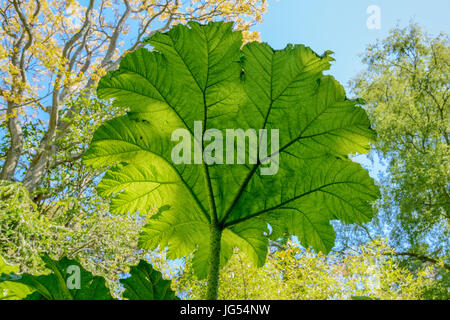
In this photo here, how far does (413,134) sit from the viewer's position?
10.1 meters

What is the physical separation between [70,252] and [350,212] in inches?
201

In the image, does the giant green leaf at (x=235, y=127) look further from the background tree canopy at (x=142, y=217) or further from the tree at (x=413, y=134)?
the tree at (x=413, y=134)

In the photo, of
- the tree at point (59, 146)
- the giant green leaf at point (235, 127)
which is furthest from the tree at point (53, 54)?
the giant green leaf at point (235, 127)

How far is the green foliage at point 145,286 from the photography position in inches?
14.8

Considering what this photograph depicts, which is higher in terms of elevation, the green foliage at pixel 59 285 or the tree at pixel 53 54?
the tree at pixel 53 54

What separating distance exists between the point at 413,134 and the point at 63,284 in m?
11.5

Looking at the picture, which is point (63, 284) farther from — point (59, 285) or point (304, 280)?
point (304, 280)

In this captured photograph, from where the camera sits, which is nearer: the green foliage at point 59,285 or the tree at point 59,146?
the green foliage at point 59,285

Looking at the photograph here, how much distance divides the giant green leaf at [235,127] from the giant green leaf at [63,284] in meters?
0.33

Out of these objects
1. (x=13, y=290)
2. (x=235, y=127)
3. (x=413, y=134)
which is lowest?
(x=13, y=290)

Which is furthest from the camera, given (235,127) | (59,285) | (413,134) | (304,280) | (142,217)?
(413,134)

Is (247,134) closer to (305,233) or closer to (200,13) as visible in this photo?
(305,233)

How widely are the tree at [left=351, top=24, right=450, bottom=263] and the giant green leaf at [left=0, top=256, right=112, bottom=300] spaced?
358 inches

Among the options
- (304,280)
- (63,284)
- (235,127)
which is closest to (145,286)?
(63,284)
